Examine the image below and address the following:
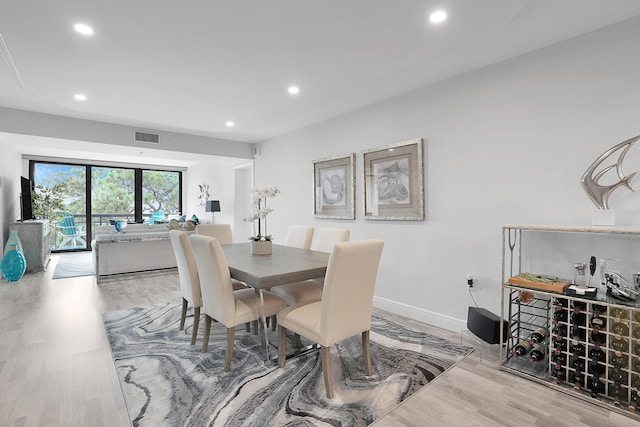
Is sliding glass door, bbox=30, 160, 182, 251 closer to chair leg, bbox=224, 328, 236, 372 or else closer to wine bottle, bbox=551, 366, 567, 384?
chair leg, bbox=224, 328, 236, 372

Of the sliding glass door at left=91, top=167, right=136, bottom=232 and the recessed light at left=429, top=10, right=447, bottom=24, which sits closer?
the recessed light at left=429, top=10, right=447, bottom=24

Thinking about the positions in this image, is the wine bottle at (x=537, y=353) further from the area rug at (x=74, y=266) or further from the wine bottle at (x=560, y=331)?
the area rug at (x=74, y=266)

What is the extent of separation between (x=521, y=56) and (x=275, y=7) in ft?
6.76

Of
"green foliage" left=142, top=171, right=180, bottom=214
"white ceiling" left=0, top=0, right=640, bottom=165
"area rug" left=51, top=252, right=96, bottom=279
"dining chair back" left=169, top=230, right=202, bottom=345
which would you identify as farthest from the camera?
"green foliage" left=142, top=171, right=180, bottom=214

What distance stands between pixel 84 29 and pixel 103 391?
8.14 ft

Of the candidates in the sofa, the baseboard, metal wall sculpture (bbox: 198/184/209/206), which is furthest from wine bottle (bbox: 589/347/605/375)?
metal wall sculpture (bbox: 198/184/209/206)

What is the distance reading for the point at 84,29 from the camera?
2.22 meters

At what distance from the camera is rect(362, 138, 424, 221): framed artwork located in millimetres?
3332

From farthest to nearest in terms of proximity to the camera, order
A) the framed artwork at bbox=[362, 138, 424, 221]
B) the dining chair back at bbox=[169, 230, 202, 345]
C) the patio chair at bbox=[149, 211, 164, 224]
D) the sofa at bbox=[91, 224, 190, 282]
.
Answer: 1. the patio chair at bbox=[149, 211, 164, 224]
2. the sofa at bbox=[91, 224, 190, 282]
3. the framed artwork at bbox=[362, 138, 424, 221]
4. the dining chair back at bbox=[169, 230, 202, 345]

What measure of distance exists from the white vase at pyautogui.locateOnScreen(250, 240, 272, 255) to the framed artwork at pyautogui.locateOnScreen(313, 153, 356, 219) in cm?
141

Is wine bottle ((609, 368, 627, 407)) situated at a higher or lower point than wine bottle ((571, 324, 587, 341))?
lower

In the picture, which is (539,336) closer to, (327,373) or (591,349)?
(591,349)

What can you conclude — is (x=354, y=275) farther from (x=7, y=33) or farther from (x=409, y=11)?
(x=7, y=33)

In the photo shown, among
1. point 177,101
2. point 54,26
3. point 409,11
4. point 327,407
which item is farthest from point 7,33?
point 327,407
